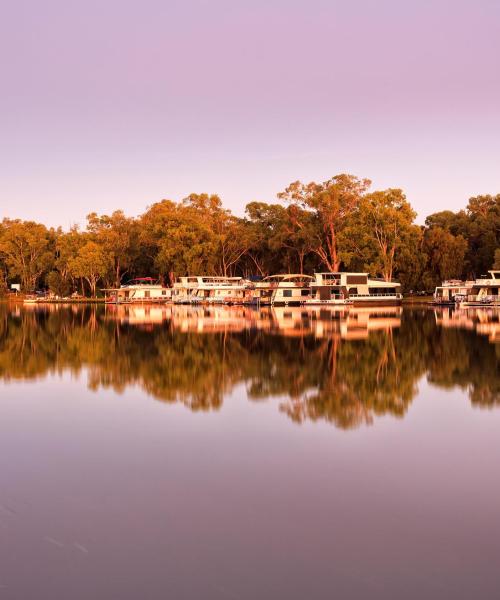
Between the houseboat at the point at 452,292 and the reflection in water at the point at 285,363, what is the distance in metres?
33.7

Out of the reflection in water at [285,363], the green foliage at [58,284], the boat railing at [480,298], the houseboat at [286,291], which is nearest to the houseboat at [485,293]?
the boat railing at [480,298]

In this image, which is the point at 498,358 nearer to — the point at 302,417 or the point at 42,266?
the point at 302,417

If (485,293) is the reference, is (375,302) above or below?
below

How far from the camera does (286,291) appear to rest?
7850 centimetres

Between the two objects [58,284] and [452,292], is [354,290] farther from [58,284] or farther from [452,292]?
[58,284]

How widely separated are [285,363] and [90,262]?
235ft

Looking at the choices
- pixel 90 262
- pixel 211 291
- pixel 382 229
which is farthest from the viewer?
pixel 90 262

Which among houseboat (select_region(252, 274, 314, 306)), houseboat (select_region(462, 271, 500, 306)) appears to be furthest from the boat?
houseboat (select_region(462, 271, 500, 306))

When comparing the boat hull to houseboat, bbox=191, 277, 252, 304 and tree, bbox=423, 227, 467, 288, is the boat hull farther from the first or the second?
houseboat, bbox=191, 277, 252, 304

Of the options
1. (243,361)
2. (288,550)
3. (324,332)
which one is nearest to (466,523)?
(288,550)

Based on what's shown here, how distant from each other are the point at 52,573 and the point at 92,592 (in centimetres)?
67

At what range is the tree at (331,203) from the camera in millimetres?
81812

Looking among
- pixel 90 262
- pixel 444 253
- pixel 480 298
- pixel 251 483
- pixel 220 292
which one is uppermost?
pixel 444 253

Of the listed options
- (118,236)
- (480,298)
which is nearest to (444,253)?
(480,298)
